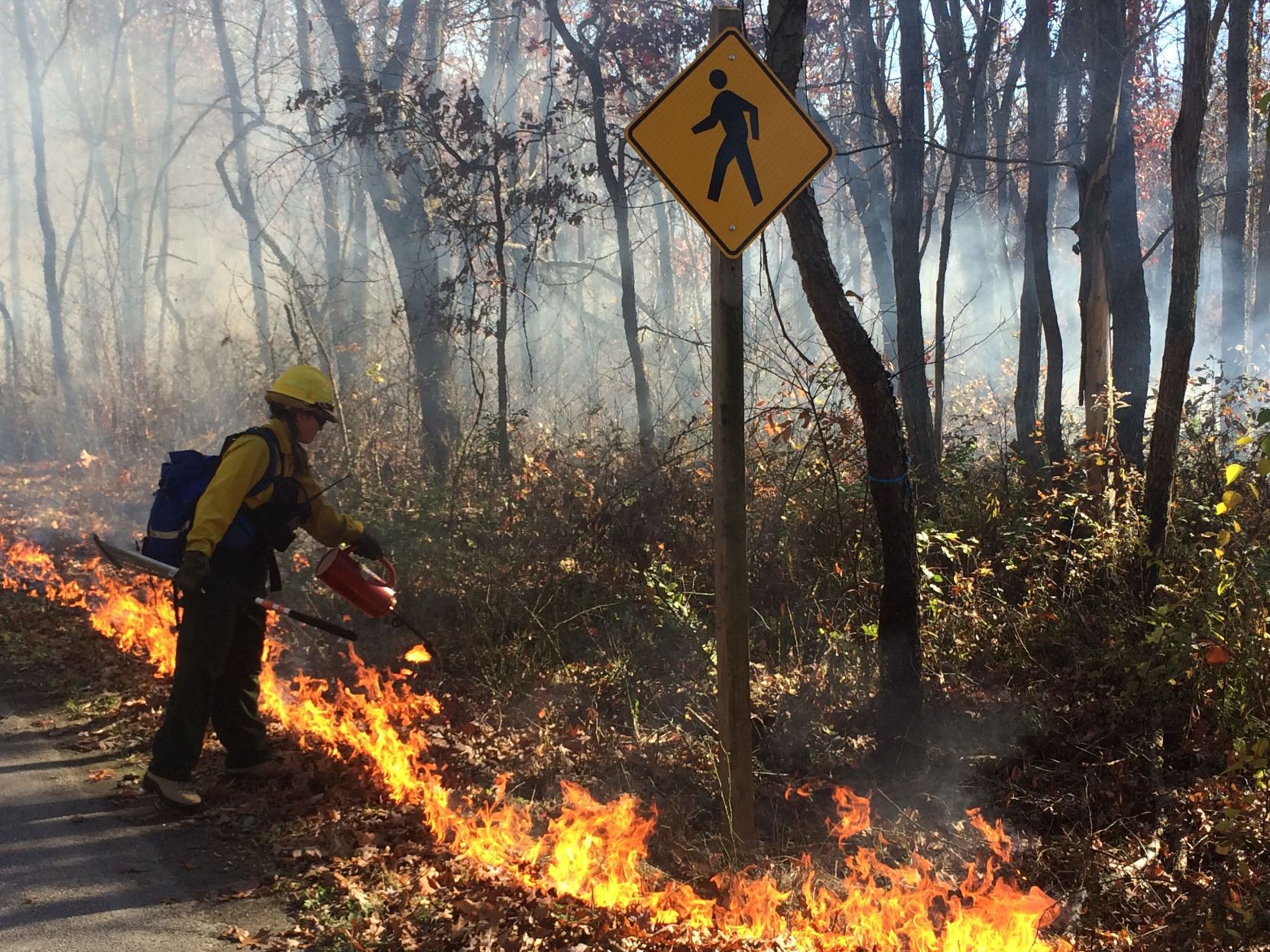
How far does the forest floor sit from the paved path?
0.02 m

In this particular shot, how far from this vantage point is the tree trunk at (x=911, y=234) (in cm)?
959

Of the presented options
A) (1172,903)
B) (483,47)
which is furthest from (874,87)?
(483,47)

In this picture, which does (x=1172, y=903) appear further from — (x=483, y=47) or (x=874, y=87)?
(x=483, y=47)

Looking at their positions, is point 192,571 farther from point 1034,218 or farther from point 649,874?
point 1034,218

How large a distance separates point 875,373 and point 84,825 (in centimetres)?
480

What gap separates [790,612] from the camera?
7246 mm

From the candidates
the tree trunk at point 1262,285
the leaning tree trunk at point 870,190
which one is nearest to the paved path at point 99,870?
the leaning tree trunk at point 870,190

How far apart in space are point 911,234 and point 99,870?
9.43 metres

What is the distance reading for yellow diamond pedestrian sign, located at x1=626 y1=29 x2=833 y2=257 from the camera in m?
4.07

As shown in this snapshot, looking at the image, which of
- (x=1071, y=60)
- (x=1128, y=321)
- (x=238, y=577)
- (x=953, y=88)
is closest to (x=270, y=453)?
(x=238, y=577)

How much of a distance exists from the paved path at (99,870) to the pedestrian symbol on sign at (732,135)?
142 inches

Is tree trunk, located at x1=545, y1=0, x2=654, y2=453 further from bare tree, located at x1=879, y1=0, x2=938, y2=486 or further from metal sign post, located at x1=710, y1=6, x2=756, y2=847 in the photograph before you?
metal sign post, located at x1=710, y1=6, x2=756, y2=847

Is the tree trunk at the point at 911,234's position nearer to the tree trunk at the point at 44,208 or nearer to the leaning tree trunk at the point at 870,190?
the leaning tree trunk at the point at 870,190

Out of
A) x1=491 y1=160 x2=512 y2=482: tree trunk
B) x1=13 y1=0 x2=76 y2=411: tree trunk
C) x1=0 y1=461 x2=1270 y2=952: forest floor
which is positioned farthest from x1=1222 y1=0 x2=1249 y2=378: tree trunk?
x1=13 y1=0 x2=76 y2=411: tree trunk
